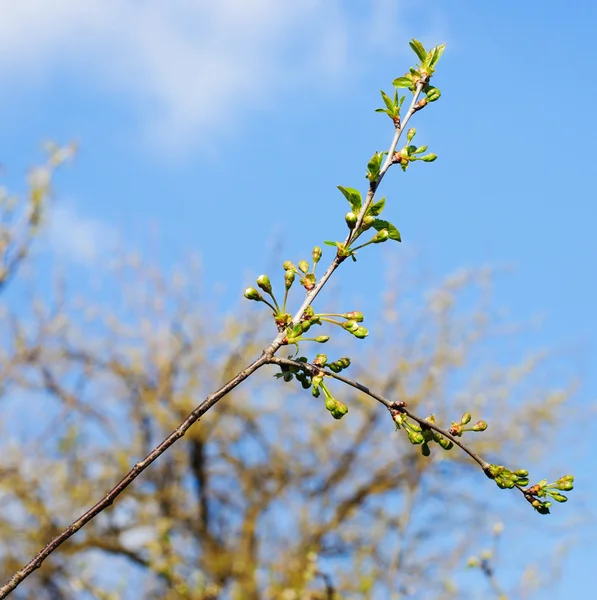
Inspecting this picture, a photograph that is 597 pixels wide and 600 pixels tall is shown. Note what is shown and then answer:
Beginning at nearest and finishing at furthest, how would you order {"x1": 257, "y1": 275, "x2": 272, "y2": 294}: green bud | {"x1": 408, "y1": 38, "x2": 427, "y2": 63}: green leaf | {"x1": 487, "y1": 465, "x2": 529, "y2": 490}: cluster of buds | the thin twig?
1. the thin twig
2. {"x1": 487, "y1": 465, "x2": 529, "y2": 490}: cluster of buds
3. {"x1": 257, "y1": 275, "x2": 272, "y2": 294}: green bud
4. {"x1": 408, "y1": 38, "x2": 427, "y2": 63}: green leaf

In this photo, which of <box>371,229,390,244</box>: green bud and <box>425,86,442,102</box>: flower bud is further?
<box>425,86,442,102</box>: flower bud

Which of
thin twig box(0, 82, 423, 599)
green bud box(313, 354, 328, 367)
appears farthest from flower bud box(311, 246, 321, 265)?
green bud box(313, 354, 328, 367)

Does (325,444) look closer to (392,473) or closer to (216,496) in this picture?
(392,473)

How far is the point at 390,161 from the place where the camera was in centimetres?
153

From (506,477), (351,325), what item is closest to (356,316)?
(351,325)

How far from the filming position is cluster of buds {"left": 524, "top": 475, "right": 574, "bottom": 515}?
1366mm

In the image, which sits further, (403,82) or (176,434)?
(403,82)

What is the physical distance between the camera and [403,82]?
1685mm

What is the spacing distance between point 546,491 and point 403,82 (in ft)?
2.88

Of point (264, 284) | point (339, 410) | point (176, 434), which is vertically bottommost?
point (176, 434)

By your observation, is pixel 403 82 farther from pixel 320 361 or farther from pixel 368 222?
pixel 320 361

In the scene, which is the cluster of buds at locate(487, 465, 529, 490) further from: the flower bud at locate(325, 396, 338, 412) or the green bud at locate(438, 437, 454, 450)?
the flower bud at locate(325, 396, 338, 412)

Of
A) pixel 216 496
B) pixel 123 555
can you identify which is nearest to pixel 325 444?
pixel 216 496

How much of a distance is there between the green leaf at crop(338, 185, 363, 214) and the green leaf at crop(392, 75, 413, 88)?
0.32 meters
